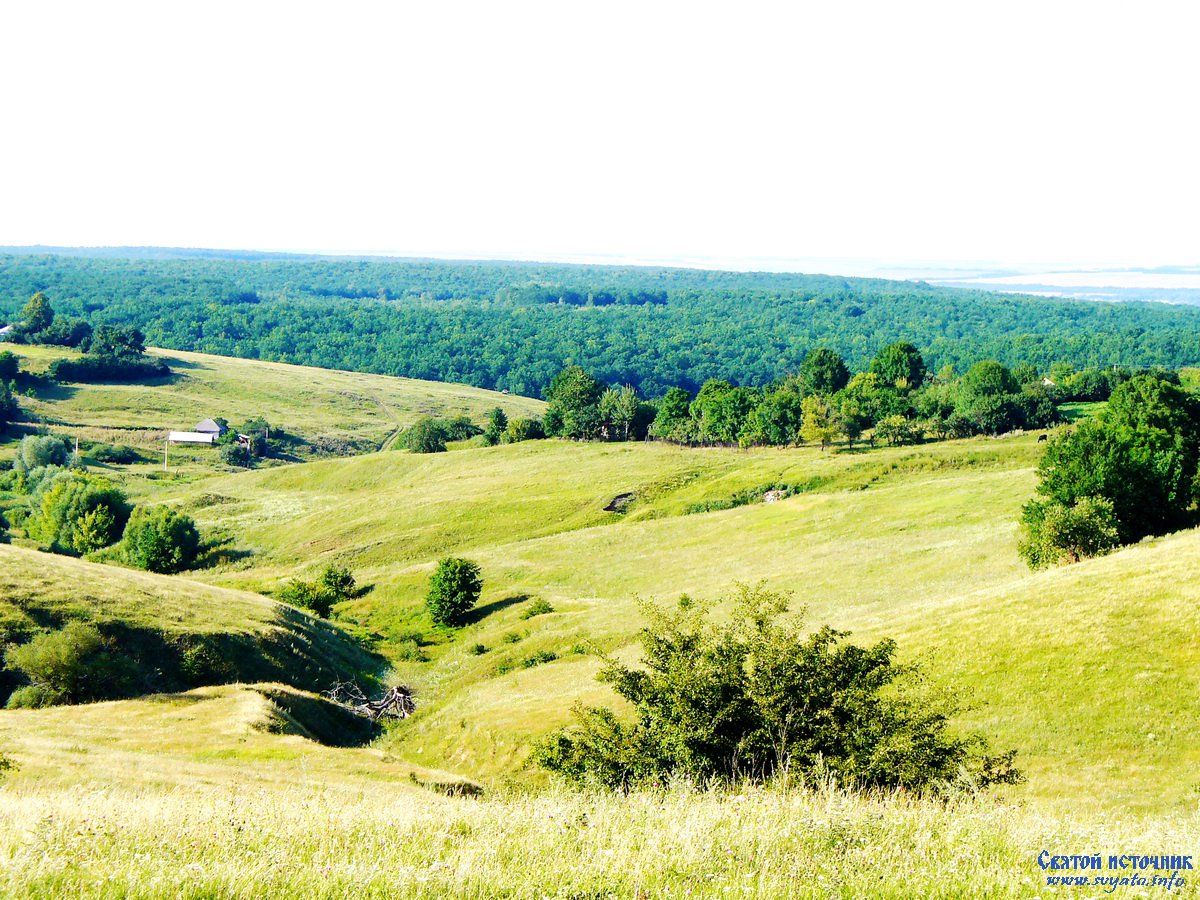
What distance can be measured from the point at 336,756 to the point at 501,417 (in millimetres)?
116678

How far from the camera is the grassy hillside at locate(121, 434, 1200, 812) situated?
27.8 m

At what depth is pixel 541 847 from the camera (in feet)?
31.1

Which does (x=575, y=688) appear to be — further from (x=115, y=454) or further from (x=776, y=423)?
(x=115, y=454)

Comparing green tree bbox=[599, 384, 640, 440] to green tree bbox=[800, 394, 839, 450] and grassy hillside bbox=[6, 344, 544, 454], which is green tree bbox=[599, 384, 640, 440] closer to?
green tree bbox=[800, 394, 839, 450]

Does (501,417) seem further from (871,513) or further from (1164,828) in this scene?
(1164,828)

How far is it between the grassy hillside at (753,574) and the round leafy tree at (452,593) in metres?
1.43

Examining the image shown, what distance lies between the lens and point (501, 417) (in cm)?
14800

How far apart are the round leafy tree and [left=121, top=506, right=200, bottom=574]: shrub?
33.5 metres

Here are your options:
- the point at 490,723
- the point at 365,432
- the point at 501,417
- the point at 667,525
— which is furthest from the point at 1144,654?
the point at 365,432

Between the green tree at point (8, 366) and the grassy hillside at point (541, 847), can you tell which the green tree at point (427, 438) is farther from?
the grassy hillside at point (541, 847)

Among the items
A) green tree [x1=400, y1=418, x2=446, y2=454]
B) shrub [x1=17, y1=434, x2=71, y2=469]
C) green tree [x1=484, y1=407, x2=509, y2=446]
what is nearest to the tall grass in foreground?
green tree [x1=484, y1=407, x2=509, y2=446]

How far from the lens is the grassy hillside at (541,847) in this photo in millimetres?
8281

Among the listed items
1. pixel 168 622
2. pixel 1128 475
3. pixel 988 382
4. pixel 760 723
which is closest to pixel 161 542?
pixel 168 622

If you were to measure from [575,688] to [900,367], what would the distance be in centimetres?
13485
